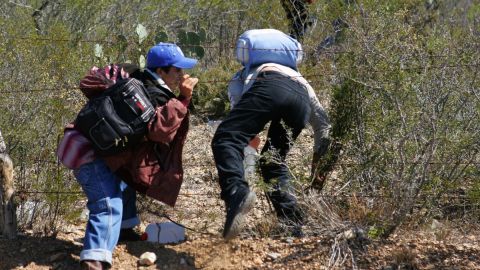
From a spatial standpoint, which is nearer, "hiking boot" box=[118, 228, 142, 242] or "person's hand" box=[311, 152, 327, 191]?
"hiking boot" box=[118, 228, 142, 242]

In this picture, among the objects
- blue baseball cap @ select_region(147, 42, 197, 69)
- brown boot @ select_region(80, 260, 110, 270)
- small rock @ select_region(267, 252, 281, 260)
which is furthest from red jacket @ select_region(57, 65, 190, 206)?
small rock @ select_region(267, 252, 281, 260)

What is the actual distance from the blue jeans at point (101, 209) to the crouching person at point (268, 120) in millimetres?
572

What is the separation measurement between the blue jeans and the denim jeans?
57 cm

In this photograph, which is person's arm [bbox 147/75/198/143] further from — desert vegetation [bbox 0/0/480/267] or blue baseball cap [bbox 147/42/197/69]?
desert vegetation [bbox 0/0/480/267]

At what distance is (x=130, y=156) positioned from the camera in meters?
4.69

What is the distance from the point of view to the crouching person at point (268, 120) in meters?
4.62

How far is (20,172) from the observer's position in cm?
529

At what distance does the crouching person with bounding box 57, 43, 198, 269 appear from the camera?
4559 millimetres

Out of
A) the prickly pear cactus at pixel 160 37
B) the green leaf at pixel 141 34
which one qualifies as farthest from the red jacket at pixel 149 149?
the prickly pear cactus at pixel 160 37

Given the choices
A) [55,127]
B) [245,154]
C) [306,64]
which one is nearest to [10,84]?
[55,127]

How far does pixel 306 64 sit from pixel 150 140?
2573mm

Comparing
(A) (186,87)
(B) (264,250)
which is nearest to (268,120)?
(A) (186,87)

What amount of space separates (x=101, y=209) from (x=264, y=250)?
3.13ft

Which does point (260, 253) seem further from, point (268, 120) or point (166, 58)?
point (166, 58)
